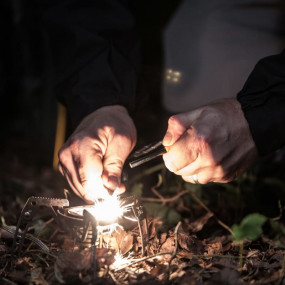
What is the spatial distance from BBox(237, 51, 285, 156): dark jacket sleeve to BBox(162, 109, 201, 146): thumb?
33cm

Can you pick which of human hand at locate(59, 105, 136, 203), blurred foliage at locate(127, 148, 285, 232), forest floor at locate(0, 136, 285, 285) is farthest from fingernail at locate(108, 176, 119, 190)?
blurred foliage at locate(127, 148, 285, 232)

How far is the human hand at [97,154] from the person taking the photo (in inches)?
84.6

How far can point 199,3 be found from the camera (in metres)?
3.76

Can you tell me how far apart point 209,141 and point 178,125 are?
0.70ft

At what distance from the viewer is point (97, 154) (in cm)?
226

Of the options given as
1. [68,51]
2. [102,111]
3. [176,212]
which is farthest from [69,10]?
[176,212]

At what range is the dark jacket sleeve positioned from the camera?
2191 millimetres

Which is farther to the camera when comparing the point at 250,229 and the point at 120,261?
the point at 120,261

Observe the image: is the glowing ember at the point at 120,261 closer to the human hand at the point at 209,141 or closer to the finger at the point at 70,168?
the finger at the point at 70,168

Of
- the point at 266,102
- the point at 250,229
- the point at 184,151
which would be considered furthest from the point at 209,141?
the point at 250,229

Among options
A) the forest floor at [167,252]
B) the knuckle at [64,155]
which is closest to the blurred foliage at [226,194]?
the forest floor at [167,252]

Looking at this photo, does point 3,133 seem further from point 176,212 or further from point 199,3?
point 176,212

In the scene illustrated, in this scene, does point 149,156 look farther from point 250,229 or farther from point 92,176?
point 250,229

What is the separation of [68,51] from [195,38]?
4.50 feet
